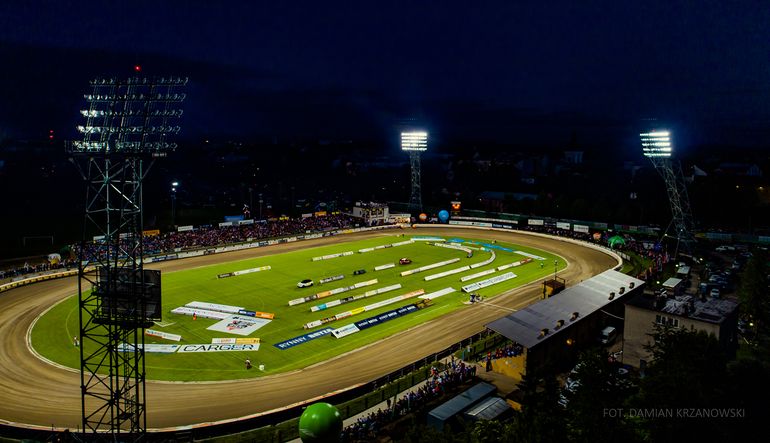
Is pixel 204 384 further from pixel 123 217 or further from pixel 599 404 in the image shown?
pixel 599 404

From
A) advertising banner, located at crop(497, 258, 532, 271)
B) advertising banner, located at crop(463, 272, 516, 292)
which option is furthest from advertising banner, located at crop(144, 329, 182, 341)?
advertising banner, located at crop(497, 258, 532, 271)

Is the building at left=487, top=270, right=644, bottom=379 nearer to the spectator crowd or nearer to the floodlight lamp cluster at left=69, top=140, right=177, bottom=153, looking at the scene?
the floodlight lamp cluster at left=69, top=140, right=177, bottom=153

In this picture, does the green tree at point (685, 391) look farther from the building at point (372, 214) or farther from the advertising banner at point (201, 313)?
the building at point (372, 214)

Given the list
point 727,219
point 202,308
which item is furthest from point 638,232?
point 202,308

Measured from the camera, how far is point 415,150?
94438 millimetres

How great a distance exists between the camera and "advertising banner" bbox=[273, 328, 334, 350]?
34.6 meters

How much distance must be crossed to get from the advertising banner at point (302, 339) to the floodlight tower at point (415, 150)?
59.9 meters

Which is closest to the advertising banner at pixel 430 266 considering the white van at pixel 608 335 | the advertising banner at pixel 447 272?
the advertising banner at pixel 447 272

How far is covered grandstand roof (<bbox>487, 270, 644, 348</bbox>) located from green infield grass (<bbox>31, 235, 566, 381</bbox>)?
9.10 m

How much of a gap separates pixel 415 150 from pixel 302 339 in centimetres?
6373

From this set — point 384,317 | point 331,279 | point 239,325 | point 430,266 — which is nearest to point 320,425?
point 239,325

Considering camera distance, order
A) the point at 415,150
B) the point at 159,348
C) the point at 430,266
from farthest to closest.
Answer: the point at 415,150 < the point at 430,266 < the point at 159,348

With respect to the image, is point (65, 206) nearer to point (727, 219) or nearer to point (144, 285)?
point (144, 285)

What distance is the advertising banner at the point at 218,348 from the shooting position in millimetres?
33375
